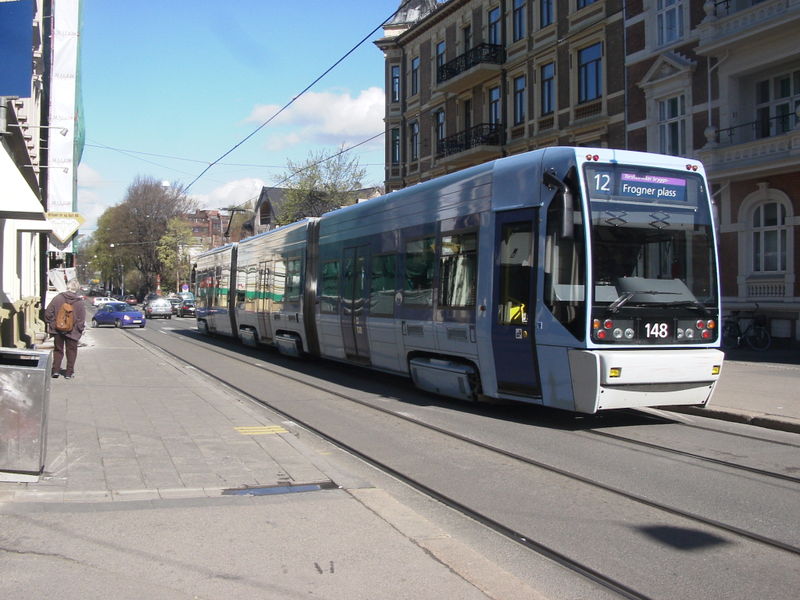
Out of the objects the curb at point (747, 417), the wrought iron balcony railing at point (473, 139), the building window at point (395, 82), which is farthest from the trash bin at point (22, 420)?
the building window at point (395, 82)

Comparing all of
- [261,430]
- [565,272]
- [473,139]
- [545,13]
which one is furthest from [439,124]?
[261,430]

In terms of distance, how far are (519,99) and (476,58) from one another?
2743mm

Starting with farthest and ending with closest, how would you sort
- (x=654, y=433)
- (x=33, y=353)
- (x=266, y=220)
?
(x=266, y=220), (x=654, y=433), (x=33, y=353)

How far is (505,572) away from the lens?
163 inches

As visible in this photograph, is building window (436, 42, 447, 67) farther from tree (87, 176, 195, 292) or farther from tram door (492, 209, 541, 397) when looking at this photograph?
tree (87, 176, 195, 292)

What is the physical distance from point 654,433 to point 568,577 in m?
4.71

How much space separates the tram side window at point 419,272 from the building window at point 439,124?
24247 millimetres

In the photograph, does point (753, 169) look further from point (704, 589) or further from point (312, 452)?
point (704, 589)

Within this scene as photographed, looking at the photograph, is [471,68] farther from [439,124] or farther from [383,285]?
[383,285]

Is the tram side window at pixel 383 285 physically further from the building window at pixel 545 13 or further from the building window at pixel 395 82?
the building window at pixel 395 82

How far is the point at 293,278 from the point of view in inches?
666

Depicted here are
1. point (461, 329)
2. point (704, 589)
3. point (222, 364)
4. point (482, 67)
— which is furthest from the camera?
point (482, 67)

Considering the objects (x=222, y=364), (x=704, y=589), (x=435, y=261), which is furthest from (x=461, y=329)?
(x=222, y=364)

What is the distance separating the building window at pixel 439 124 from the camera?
3481 cm
